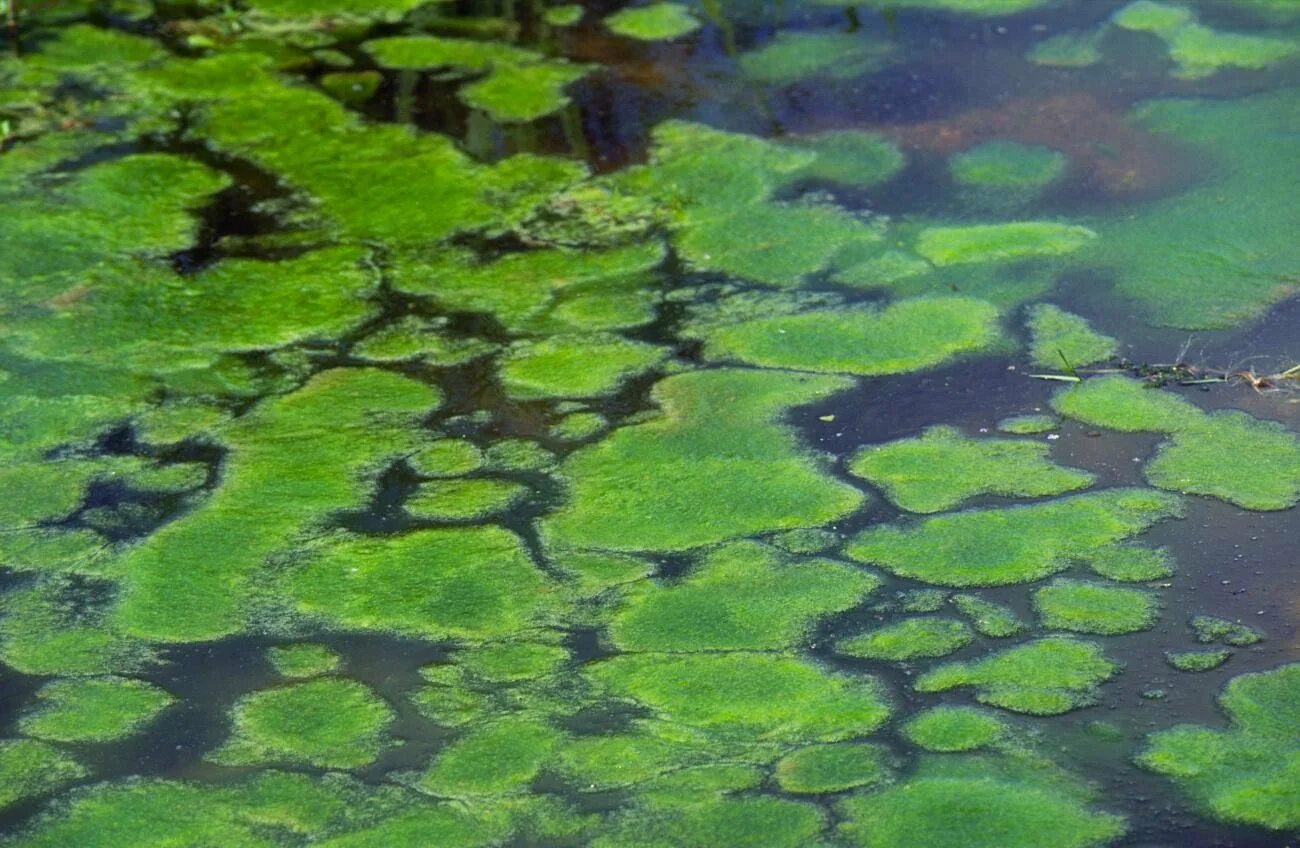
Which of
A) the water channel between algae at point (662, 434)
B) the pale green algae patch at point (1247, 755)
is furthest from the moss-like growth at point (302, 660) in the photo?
the pale green algae patch at point (1247, 755)

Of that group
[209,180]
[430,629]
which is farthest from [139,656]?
[209,180]

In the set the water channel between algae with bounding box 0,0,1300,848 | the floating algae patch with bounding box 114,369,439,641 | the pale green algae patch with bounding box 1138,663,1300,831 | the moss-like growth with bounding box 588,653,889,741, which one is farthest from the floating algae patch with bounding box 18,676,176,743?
the pale green algae patch with bounding box 1138,663,1300,831

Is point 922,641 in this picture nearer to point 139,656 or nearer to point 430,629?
point 430,629

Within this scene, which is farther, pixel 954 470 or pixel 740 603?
pixel 954 470

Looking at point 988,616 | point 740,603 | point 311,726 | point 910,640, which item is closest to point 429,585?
point 311,726

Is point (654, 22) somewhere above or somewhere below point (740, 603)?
above

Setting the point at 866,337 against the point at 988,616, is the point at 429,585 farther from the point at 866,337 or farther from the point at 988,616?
the point at 866,337
